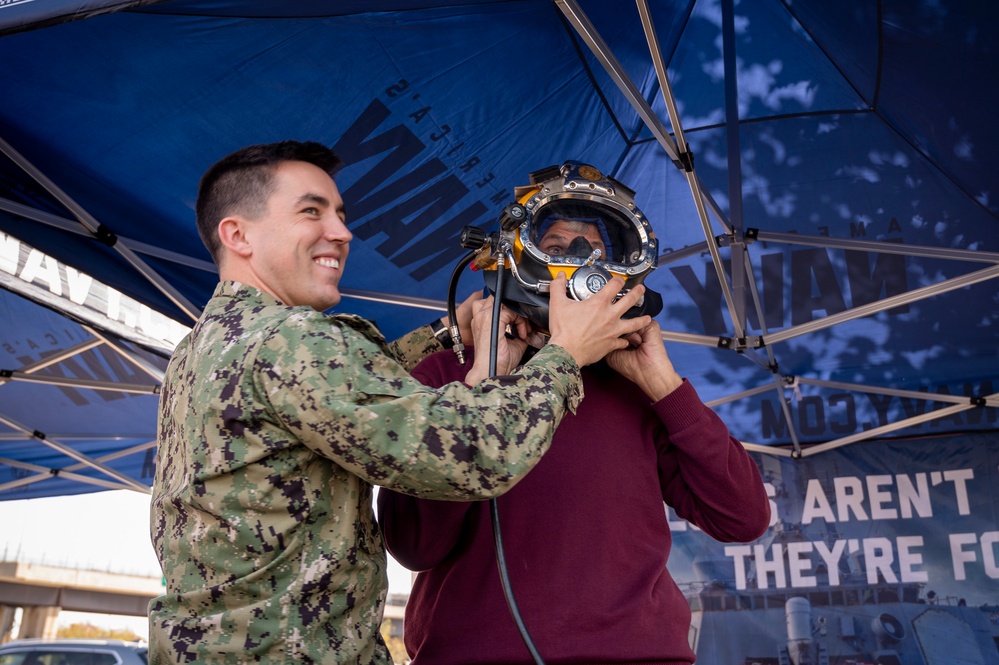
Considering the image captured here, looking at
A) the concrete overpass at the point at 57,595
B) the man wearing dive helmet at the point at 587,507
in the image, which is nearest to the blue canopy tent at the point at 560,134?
the man wearing dive helmet at the point at 587,507

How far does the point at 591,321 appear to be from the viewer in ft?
4.78

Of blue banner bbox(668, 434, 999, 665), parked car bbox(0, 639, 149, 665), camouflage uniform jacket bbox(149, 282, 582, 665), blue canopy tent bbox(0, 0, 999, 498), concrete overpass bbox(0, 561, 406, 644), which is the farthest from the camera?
concrete overpass bbox(0, 561, 406, 644)

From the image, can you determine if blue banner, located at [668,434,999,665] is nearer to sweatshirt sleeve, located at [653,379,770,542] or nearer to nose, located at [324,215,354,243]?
sweatshirt sleeve, located at [653,379,770,542]

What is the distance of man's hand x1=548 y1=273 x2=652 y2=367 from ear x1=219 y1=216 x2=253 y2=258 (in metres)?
0.55

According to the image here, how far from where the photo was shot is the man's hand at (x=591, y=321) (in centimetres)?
142

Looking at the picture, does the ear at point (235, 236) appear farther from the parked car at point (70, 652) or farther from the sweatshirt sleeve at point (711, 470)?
the parked car at point (70, 652)

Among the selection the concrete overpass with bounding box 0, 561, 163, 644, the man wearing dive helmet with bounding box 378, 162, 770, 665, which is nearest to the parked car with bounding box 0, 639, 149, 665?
the man wearing dive helmet with bounding box 378, 162, 770, 665

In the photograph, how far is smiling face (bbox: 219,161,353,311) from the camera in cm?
150

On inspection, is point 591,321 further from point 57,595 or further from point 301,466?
point 57,595

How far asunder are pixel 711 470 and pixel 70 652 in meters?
6.69

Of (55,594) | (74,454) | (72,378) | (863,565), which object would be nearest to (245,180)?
(72,378)

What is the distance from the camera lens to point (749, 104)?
11.9ft

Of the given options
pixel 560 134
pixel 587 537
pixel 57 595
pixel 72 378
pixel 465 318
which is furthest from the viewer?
pixel 57 595

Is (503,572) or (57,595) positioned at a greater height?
(57,595)
